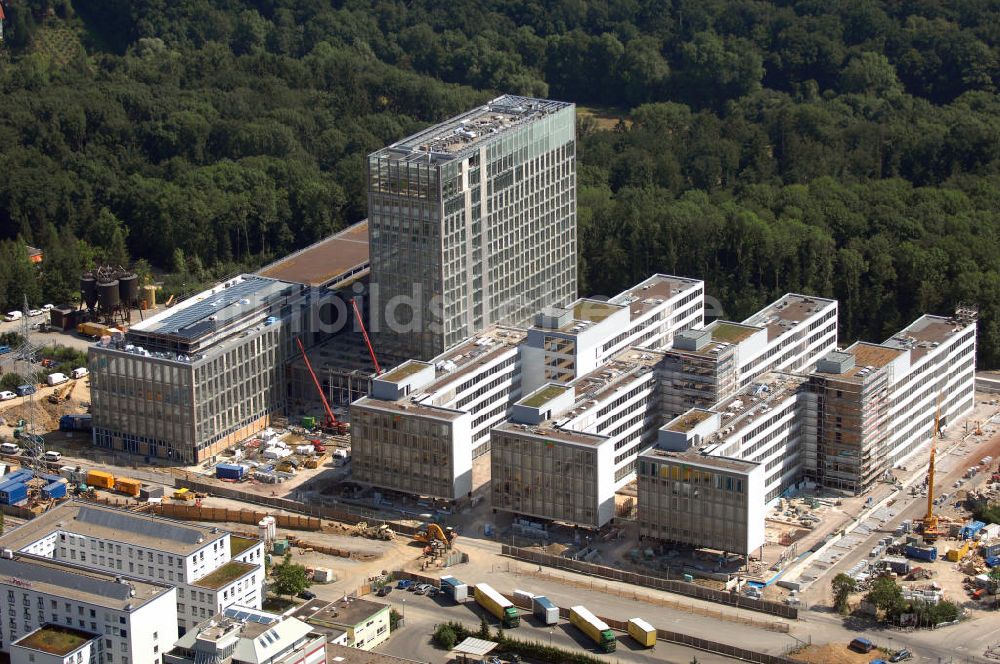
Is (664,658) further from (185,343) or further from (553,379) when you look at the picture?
(185,343)

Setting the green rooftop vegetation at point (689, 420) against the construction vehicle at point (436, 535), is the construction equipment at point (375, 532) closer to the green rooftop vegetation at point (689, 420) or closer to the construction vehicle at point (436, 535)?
the construction vehicle at point (436, 535)

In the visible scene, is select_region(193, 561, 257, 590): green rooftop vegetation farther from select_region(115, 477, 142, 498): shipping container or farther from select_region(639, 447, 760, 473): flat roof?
select_region(639, 447, 760, 473): flat roof

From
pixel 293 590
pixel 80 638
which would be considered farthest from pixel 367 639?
pixel 80 638

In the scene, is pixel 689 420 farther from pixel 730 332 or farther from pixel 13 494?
pixel 13 494

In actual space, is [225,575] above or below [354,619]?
above

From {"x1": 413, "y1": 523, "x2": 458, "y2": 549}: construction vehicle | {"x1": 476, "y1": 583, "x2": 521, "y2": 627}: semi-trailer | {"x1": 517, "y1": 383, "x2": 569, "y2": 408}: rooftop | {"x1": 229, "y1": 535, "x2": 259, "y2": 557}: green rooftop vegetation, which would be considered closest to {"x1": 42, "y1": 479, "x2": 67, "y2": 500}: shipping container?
{"x1": 229, "y1": 535, "x2": 259, "y2": 557}: green rooftop vegetation

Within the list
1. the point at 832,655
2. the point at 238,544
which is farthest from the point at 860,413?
the point at 238,544
